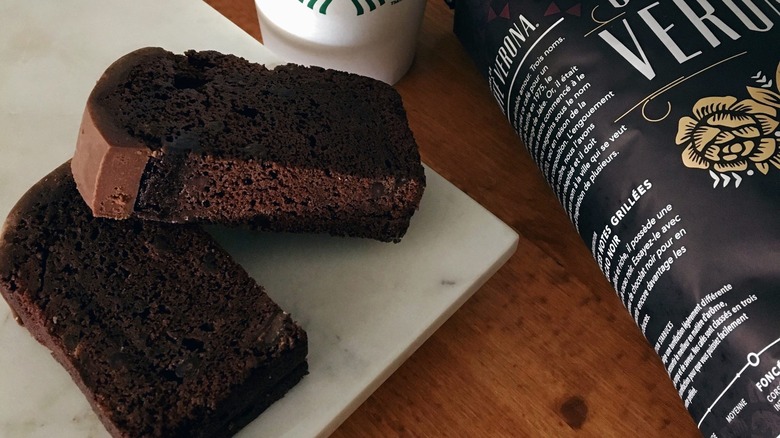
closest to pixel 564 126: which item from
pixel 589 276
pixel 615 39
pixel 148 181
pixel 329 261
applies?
pixel 615 39

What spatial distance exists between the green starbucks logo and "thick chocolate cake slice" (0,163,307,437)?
330 millimetres

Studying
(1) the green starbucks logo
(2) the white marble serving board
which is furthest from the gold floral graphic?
(1) the green starbucks logo

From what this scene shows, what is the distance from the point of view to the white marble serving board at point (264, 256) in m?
0.79

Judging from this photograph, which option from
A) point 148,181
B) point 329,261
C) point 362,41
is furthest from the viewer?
point 362,41

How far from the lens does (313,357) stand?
0.84m

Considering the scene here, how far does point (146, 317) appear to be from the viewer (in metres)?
0.77

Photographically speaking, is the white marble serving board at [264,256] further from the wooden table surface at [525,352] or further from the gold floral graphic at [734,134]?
the gold floral graphic at [734,134]

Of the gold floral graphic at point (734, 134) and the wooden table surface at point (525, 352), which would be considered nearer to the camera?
the gold floral graphic at point (734, 134)

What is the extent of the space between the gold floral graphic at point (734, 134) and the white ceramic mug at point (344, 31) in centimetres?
41

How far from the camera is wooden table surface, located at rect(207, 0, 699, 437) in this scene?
866 millimetres

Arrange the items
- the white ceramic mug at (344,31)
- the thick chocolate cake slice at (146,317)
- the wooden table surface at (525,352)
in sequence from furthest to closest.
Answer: the white ceramic mug at (344,31) → the wooden table surface at (525,352) → the thick chocolate cake slice at (146,317)

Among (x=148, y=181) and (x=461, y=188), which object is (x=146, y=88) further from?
(x=461, y=188)

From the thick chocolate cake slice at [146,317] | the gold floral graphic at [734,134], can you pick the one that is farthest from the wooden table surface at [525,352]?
the gold floral graphic at [734,134]

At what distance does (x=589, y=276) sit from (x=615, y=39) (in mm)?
301
